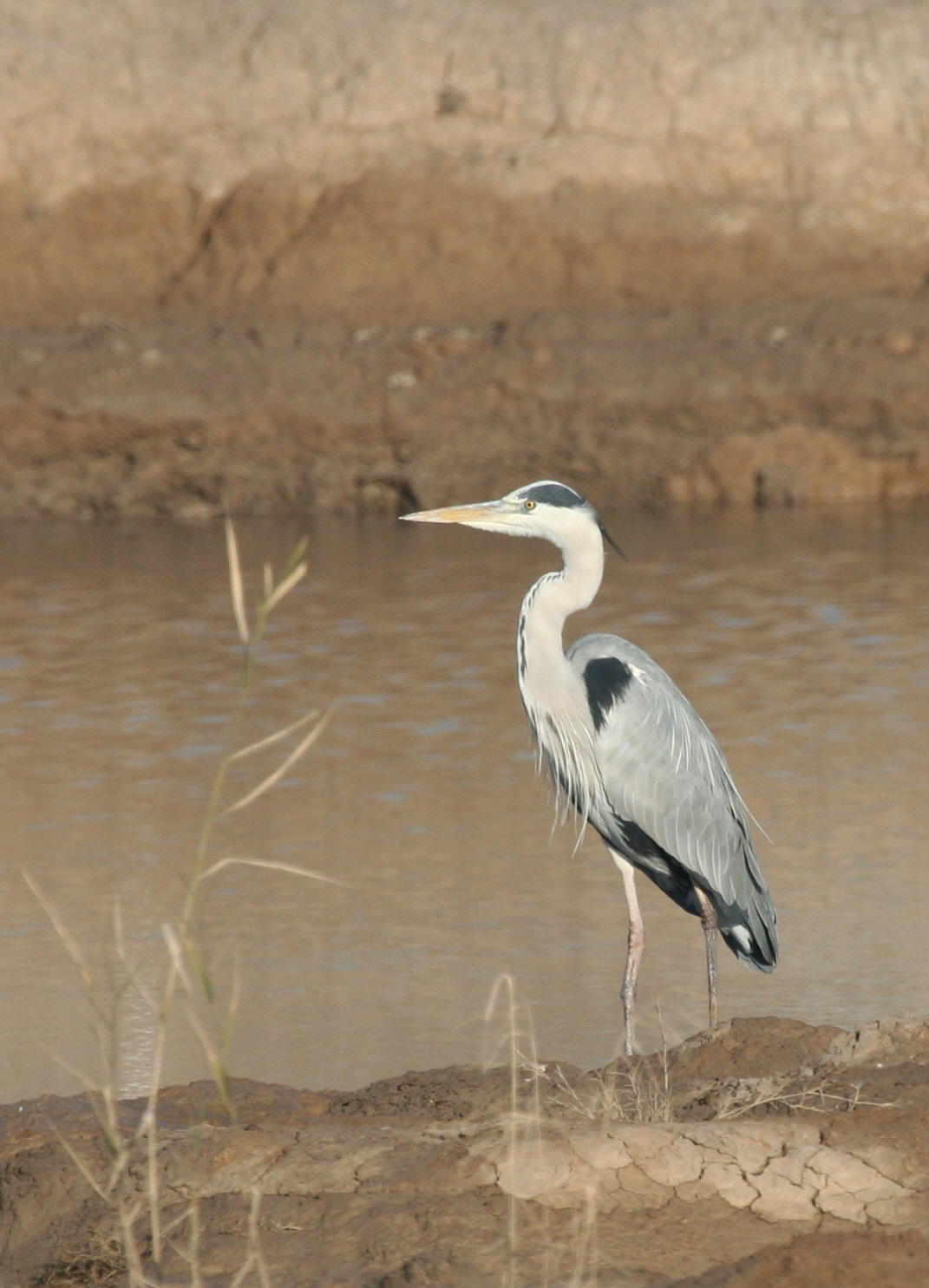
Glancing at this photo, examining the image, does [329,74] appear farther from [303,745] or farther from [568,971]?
[303,745]

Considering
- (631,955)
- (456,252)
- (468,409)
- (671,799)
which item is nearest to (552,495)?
(671,799)

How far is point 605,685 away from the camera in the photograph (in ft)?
18.0

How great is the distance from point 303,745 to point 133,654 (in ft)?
23.2

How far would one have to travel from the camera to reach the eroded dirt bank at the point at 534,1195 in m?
3.43

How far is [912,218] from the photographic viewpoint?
14516 mm

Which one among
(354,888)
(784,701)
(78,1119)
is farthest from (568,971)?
(784,701)

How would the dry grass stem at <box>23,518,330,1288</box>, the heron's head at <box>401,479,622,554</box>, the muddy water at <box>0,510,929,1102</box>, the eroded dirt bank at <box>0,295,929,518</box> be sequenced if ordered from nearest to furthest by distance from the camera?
the dry grass stem at <box>23,518,330,1288</box>, the muddy water at <box>0,510,929,1102</box>, the heron's head at <box>401,479,622,554</box>, the eroded dirt bank at <box>0,295,929,518</box>

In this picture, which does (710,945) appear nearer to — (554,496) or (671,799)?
(671,799)

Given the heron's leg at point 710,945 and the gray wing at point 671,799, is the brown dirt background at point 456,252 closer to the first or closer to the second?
the gray wing at point 671,799

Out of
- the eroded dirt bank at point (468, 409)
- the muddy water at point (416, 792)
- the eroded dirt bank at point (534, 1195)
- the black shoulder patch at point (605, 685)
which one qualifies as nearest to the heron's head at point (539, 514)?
the black shoulder patch at point (605, 685)

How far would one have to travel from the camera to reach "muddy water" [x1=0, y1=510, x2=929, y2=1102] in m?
5.29

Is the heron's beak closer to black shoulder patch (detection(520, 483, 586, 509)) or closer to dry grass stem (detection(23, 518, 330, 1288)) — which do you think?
black shoulder patch (detection(520, 483, 586, 509))

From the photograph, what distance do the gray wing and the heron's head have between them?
315 mm

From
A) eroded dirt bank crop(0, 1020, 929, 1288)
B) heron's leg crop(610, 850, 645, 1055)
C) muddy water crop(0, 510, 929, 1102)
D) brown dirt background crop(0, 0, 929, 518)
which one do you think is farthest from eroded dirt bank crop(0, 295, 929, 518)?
eroded dirt bank crop(0, 1020, 929, 1288)
